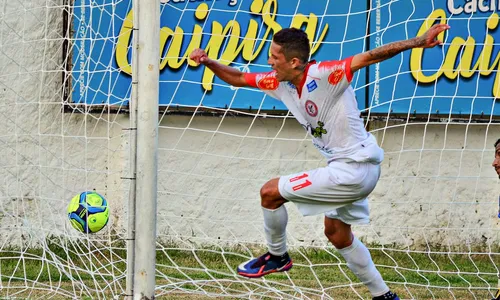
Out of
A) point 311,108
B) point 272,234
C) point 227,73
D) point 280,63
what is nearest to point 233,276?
point 272,234

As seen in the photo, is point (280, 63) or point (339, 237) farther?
A: point (339, 237)

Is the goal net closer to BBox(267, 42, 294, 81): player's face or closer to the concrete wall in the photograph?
the concrete wall

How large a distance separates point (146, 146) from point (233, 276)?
9.21ft

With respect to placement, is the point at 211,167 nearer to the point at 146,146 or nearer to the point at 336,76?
the point at 146,146

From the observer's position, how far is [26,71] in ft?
31.1

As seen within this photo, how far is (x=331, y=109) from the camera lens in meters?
5.91

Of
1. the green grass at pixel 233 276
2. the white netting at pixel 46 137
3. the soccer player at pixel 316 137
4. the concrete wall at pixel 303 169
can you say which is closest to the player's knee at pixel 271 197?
the soccer player at pixel 316 137

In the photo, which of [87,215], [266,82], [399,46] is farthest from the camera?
[87,215]

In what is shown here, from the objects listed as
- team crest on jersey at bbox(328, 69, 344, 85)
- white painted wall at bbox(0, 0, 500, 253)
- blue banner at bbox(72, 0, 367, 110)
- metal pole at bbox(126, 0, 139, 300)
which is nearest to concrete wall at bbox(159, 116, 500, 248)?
white painted wall at bbox(0, 0, 500, 253)

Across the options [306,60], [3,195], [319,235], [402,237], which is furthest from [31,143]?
[306,60]

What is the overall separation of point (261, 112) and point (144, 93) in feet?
11.6

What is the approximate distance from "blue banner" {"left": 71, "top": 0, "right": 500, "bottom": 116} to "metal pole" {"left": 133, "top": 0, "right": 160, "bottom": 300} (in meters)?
3.00

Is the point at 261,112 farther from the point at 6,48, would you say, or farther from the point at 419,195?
the point at 6,48

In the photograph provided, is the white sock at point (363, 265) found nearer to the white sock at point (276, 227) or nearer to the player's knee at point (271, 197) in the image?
the white sock at point (276, 227)
